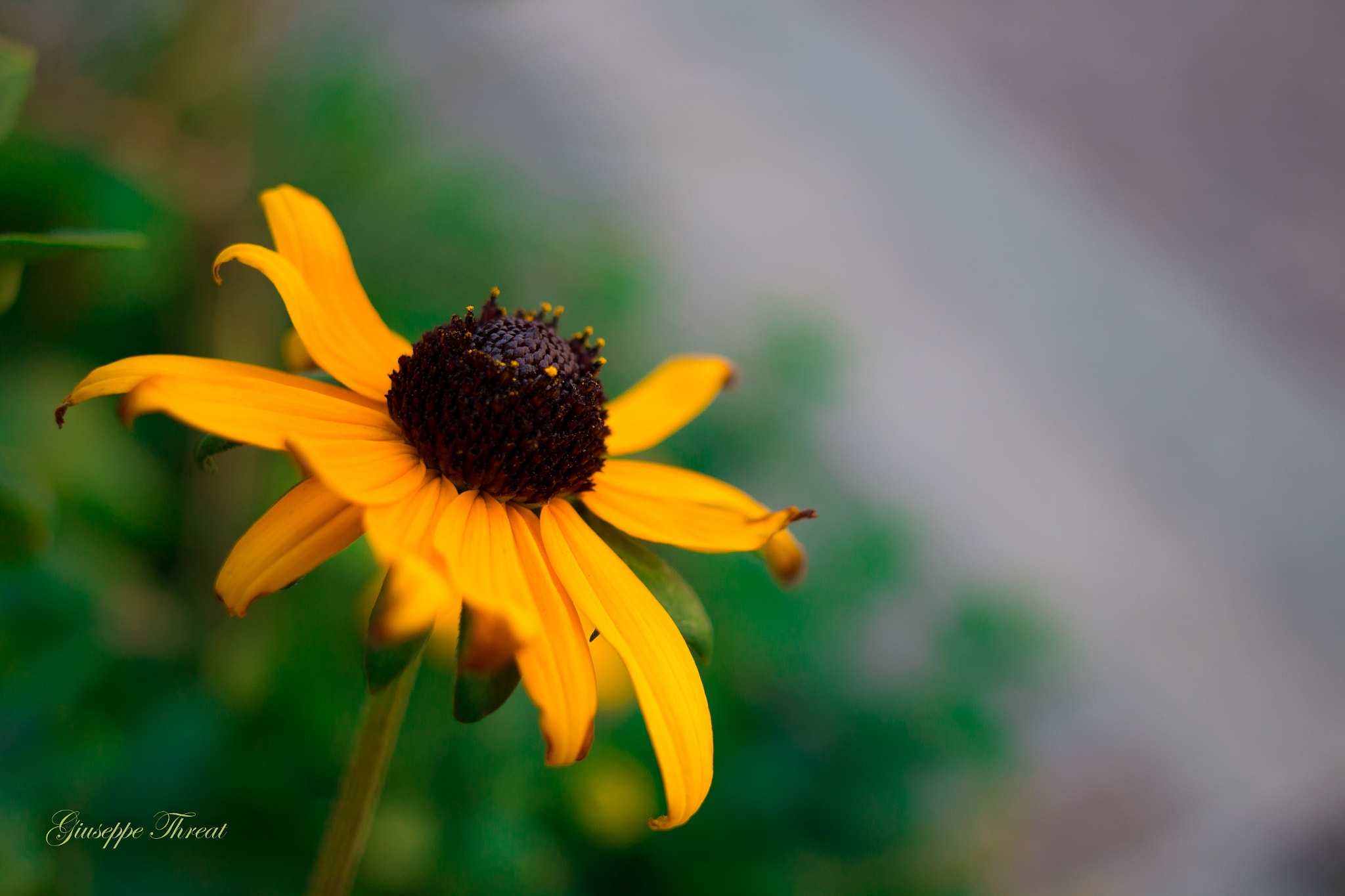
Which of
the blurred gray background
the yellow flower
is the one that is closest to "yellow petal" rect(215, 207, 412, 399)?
the yellow flower

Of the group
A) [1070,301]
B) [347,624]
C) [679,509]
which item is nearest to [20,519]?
[679,509]

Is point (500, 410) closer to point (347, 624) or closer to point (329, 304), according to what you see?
point (329, 304)

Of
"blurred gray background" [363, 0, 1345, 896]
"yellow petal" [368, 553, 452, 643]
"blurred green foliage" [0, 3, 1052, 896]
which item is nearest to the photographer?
"yellow petal" [368, 553, 452, 643]

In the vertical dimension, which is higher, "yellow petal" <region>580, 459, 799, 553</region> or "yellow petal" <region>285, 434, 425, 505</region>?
"yellow petal" <region>580, 459, 799, 553</region>

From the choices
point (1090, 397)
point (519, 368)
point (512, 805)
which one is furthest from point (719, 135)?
point (519, 368)

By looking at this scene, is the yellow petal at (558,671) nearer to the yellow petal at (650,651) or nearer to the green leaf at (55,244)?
the yellow petal at (650,651)

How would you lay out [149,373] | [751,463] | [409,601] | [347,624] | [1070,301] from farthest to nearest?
[1070,301]
[751,463]
[347,624]
[149,373]
[409,601]

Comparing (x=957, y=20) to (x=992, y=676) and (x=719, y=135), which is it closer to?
(x=719, y=135)

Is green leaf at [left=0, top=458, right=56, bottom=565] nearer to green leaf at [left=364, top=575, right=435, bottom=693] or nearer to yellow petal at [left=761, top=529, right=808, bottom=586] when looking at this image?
green leaf at [left=364, top=575, right=435, bottom=693]
